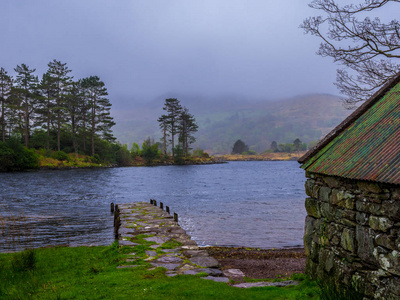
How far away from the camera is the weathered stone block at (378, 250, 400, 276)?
484 centimetres

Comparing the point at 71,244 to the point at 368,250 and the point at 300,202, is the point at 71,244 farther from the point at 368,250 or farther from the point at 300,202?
the point at 300,202

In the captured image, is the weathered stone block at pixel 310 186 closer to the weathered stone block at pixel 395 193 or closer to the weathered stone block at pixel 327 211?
the weathered stone block at pixel 327 211

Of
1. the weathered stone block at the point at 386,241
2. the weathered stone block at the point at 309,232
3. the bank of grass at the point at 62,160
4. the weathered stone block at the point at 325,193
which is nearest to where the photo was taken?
the weathered stone block at the point at 386,241

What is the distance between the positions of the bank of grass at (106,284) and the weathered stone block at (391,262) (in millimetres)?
1678

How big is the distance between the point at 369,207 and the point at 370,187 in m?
0.34

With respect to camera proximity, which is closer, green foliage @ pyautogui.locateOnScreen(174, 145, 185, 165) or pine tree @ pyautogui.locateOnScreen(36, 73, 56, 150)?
pine tree @ pyautogui.locateOnScreen(36, 73, 56, 150)

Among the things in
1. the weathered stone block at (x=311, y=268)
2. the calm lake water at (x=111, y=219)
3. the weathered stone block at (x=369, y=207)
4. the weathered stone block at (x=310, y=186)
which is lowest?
the calm lake water at (x=111, y=219)

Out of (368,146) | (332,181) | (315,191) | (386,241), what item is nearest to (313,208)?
(315,191)

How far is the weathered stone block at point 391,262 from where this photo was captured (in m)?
4.84

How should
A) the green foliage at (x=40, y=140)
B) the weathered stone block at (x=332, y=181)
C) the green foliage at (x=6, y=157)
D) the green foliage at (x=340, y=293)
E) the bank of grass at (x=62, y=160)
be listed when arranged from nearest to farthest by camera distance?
the green foliage at (x=340, y=293)
the weathered stone block at (x=332, y=181)
the green foliage at (x=6, y=157)
the bank of grass at (x=62, y=160)
the green foliage at (x=40, y=140)

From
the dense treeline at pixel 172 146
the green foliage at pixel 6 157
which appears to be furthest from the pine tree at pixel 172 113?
the green foliage at pixel 6 157

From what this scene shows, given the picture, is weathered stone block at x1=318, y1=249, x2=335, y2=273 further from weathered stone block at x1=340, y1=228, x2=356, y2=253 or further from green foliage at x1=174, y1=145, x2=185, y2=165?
green foliage at x1=174, y1=145, x2=185, y2=165

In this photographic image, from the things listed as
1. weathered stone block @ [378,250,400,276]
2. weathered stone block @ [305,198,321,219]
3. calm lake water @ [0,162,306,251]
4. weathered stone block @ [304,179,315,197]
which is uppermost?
weathered stone block @ [304,179,315,197]

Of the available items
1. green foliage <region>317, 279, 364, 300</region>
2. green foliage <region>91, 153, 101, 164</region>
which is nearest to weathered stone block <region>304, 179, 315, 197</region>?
green foliage <region>317, 279, 364, 300</region>
